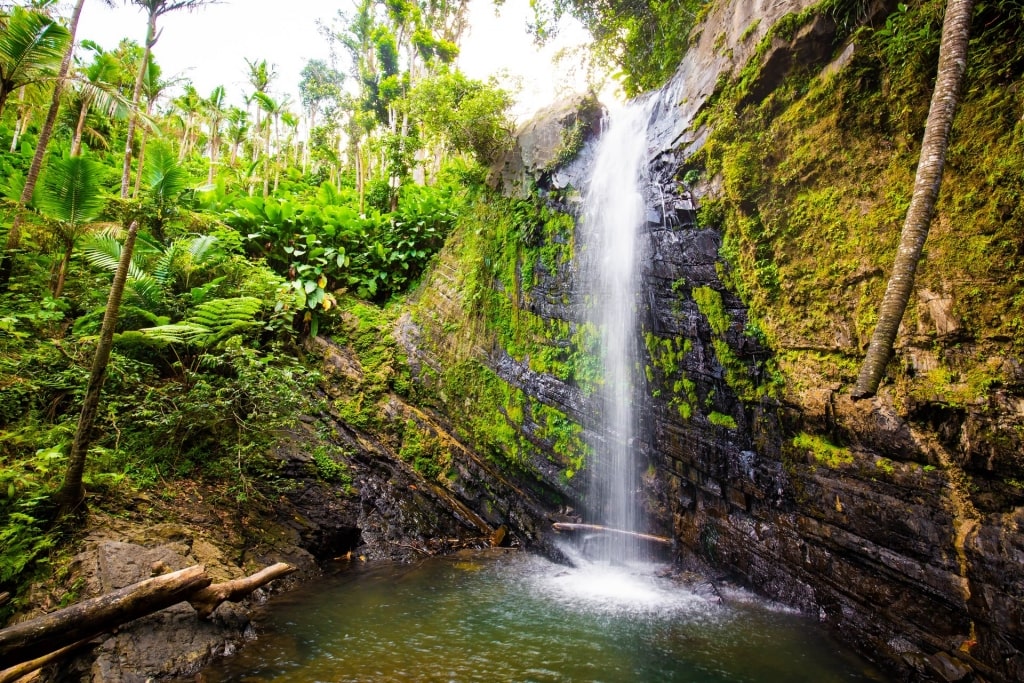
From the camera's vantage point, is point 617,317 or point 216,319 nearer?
point 617,317

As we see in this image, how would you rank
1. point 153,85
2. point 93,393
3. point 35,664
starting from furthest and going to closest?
point 153,85
point 93,393
point 35,664

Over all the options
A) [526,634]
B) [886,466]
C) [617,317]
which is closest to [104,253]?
[617,317]

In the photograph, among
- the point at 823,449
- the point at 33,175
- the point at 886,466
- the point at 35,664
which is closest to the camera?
the point at 35,664

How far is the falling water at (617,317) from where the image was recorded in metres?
5.98

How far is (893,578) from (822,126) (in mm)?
4289

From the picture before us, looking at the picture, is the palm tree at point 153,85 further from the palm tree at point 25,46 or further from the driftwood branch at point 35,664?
the driftwood branch at point 35,664

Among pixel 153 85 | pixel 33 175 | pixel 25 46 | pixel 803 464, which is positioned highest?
pixel 153 85

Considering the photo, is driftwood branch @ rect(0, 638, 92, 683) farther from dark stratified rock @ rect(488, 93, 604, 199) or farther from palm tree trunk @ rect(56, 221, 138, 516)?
dark stratified rock @ rect(488, 93, 604, 199)

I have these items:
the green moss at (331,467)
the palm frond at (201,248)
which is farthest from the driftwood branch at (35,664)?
the palm frond at (201,248)

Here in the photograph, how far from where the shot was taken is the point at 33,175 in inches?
A: 321

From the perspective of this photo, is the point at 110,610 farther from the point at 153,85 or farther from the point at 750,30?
the point at 153,85

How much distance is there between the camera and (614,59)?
10.2 meters

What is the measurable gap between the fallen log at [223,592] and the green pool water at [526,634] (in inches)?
14.0

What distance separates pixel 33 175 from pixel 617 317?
409 inches
